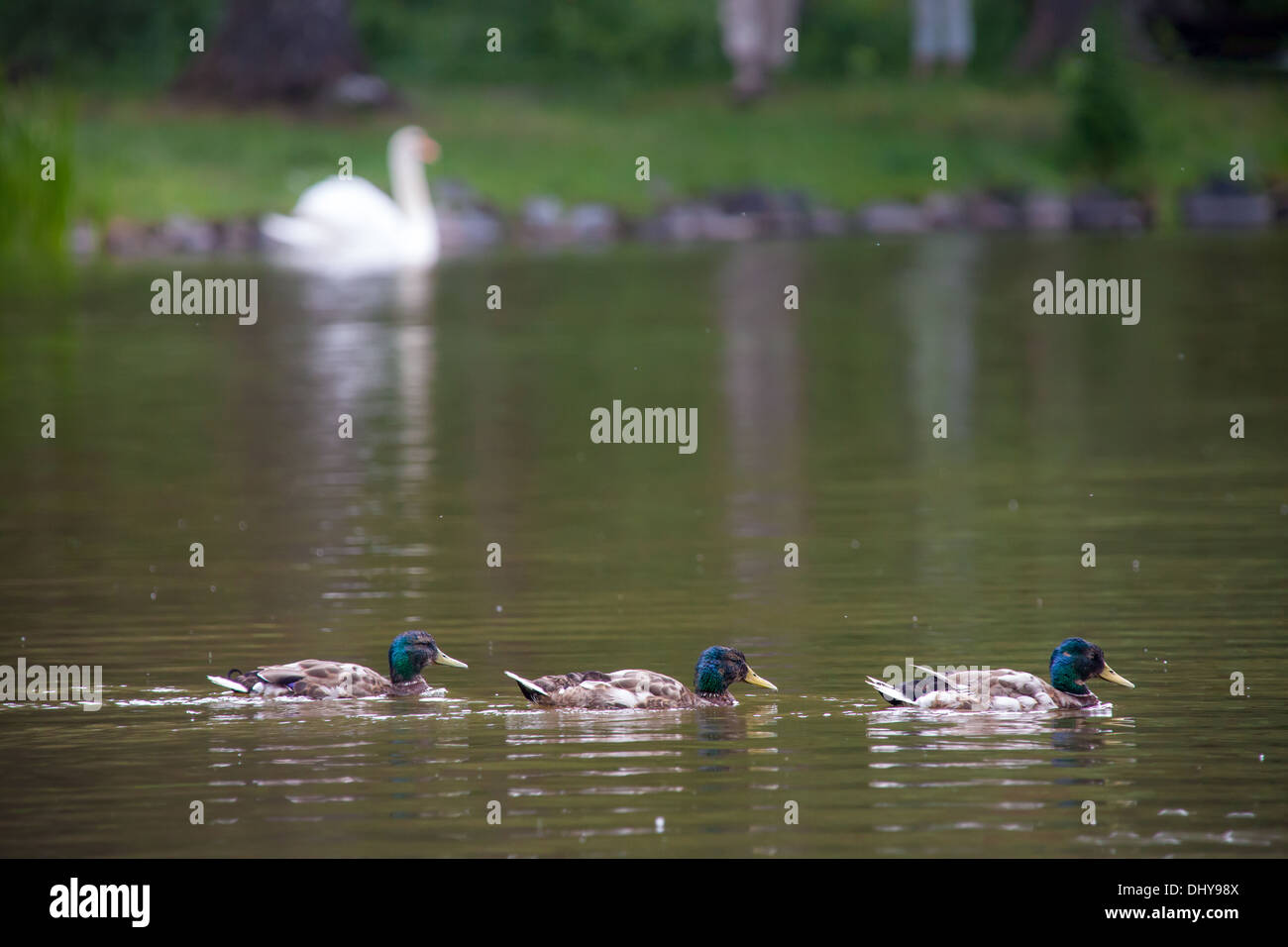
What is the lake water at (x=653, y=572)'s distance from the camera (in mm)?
8750

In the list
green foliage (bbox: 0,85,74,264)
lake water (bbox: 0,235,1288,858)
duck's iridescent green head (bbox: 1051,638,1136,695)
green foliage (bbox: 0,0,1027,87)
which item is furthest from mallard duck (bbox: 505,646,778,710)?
green foliage (bbox: 0,0,1027,87)

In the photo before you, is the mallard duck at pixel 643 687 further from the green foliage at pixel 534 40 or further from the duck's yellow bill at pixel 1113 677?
the green foliage at pixel 534 40

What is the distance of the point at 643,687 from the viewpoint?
10258 millimetres

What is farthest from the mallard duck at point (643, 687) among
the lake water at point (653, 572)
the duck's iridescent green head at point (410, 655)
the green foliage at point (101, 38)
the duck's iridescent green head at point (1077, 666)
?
the green foliage at point (101, 38)

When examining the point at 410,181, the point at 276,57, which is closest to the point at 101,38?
the point at 276,57

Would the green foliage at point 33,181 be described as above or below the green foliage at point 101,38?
below

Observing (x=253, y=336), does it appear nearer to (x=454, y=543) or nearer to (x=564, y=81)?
(x=454, y=543)

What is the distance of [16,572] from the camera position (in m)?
14.4

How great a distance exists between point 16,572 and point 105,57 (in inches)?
1655

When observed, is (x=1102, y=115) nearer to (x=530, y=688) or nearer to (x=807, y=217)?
(x=807, y=217)

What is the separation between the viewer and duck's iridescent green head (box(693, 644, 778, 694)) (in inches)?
407

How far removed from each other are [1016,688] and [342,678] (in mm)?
3004
